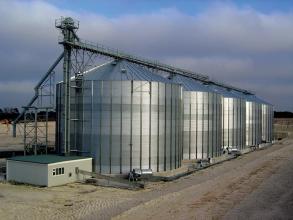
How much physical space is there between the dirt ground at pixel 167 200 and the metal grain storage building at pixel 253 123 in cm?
4482

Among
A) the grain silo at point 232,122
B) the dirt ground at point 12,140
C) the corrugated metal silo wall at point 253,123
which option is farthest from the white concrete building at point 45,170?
the corrugated metal silo wall at point 253,123

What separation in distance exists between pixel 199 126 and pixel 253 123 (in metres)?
32.9

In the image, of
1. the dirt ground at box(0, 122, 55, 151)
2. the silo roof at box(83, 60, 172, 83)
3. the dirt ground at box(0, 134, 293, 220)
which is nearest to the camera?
the dirt ground at box(0, 134, 293, 220)

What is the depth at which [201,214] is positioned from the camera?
27.1m

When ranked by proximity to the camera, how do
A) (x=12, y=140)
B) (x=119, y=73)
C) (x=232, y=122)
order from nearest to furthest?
(x=119, y=73) → (x=232, y=122) → (x=12, y=140)

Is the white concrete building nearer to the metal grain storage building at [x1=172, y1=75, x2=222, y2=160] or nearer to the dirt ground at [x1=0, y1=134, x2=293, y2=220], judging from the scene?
the dirt ground at [x1=0, y1=134, x2=293, y2=220]

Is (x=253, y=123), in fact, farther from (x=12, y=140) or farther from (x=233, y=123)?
(x=12, y=140)

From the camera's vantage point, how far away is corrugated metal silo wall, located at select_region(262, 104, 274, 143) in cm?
10019

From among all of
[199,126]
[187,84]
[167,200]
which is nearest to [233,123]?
[187,84]

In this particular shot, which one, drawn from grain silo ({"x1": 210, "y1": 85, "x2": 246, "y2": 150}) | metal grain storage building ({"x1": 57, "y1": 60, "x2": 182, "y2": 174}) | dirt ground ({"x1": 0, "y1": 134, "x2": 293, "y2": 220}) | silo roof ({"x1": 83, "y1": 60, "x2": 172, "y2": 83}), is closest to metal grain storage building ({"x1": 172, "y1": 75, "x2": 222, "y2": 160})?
grain silo ({"x1": 210, "y1": 85, "x2": 246, "y2": 150})

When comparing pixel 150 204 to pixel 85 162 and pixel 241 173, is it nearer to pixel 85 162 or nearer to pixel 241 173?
pixel 85 162

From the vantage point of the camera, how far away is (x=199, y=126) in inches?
2406

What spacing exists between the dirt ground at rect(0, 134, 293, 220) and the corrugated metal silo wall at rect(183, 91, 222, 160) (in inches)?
666

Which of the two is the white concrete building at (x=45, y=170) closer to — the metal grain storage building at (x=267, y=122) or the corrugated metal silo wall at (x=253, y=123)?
the corrugated metal silo wall at (x=253, y=123)
